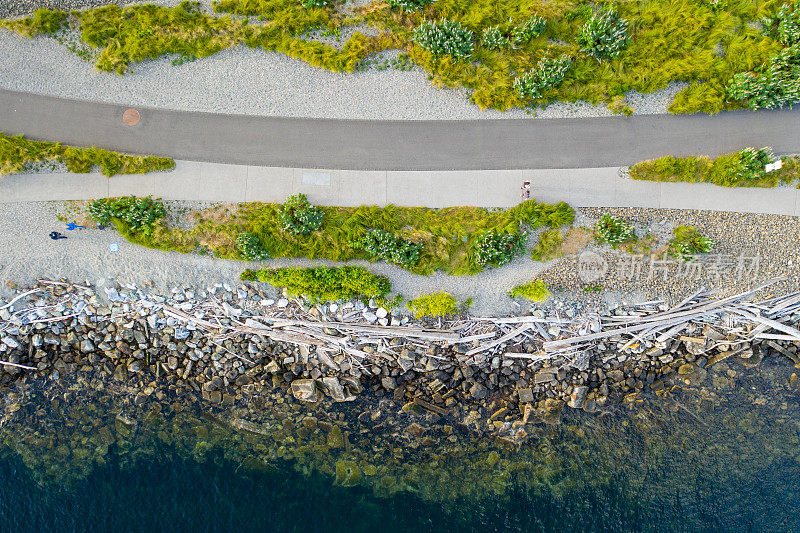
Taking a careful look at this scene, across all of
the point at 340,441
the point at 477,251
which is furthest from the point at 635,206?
the point at 340,441

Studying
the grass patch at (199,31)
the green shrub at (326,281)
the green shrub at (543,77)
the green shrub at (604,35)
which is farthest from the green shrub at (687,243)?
the grass patch at (199,31)

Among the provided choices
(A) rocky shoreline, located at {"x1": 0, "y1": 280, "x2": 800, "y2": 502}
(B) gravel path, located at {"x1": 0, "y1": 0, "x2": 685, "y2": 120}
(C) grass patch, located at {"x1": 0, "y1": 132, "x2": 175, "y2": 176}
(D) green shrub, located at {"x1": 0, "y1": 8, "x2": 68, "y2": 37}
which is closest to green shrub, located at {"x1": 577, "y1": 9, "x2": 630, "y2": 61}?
(B) gravel path, located at {"x1": 0, "y1": 0, "x2": 685, "y2": 120}

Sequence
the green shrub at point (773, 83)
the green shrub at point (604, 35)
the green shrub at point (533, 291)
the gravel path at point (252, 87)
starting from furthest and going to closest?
the green shrub at point (533, 291)
the gravel path at point (252, 87)
the green shrub at point (773, 83)
the green shrub at point (604, 35)

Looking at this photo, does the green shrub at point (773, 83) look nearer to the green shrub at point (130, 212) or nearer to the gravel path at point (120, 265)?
the gravel path at point (120, 265)

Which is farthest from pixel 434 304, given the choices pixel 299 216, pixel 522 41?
pixel 522 41

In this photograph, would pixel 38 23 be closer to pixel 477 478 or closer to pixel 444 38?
pixel 444 38

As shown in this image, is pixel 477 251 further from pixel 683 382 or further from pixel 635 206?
pixel 683 382
